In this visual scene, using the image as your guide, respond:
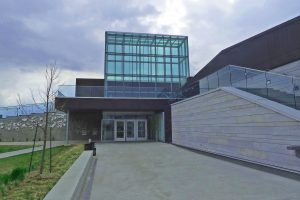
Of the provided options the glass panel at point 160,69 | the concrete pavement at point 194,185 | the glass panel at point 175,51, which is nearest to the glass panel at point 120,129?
the glass panel at point 160,69

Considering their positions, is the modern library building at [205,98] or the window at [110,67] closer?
the modern library building at [205,98]

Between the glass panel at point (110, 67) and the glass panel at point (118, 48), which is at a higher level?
the glass panel at point (118, 48)

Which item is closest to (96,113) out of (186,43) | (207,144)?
(186,43)

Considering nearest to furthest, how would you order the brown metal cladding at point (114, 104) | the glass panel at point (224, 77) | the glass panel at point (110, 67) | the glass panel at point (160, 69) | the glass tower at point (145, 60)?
the glass panel at point (224, 77) → the brown metal cladding at point (114, 104) → the glass panel at point (110, 67) → the glass tower at point (145, 60) → the glass panel at point (160, 69)

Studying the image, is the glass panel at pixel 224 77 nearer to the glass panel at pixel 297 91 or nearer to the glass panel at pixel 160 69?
the glass panel at pixel 297 91

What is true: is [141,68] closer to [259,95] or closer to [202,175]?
[259,95]

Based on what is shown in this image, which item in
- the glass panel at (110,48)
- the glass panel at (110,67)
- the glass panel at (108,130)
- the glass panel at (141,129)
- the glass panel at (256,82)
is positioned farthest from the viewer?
the glass panel at (110,48)

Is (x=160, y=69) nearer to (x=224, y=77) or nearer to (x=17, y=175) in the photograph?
(x=224, y=77)

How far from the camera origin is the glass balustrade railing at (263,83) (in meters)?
Answer: 9.73

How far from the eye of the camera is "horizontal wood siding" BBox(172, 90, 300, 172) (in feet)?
28.1

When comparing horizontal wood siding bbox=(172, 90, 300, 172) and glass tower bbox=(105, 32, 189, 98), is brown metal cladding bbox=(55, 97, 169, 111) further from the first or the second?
glass tower bbox=(105, 32, 189, 98)

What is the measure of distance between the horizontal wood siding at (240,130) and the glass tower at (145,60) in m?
16.9

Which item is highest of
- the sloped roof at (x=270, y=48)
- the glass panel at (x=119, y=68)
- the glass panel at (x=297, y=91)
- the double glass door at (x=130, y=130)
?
the glass panel at (x=119, y=68)

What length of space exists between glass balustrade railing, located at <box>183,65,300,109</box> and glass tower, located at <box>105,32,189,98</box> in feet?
64.7
